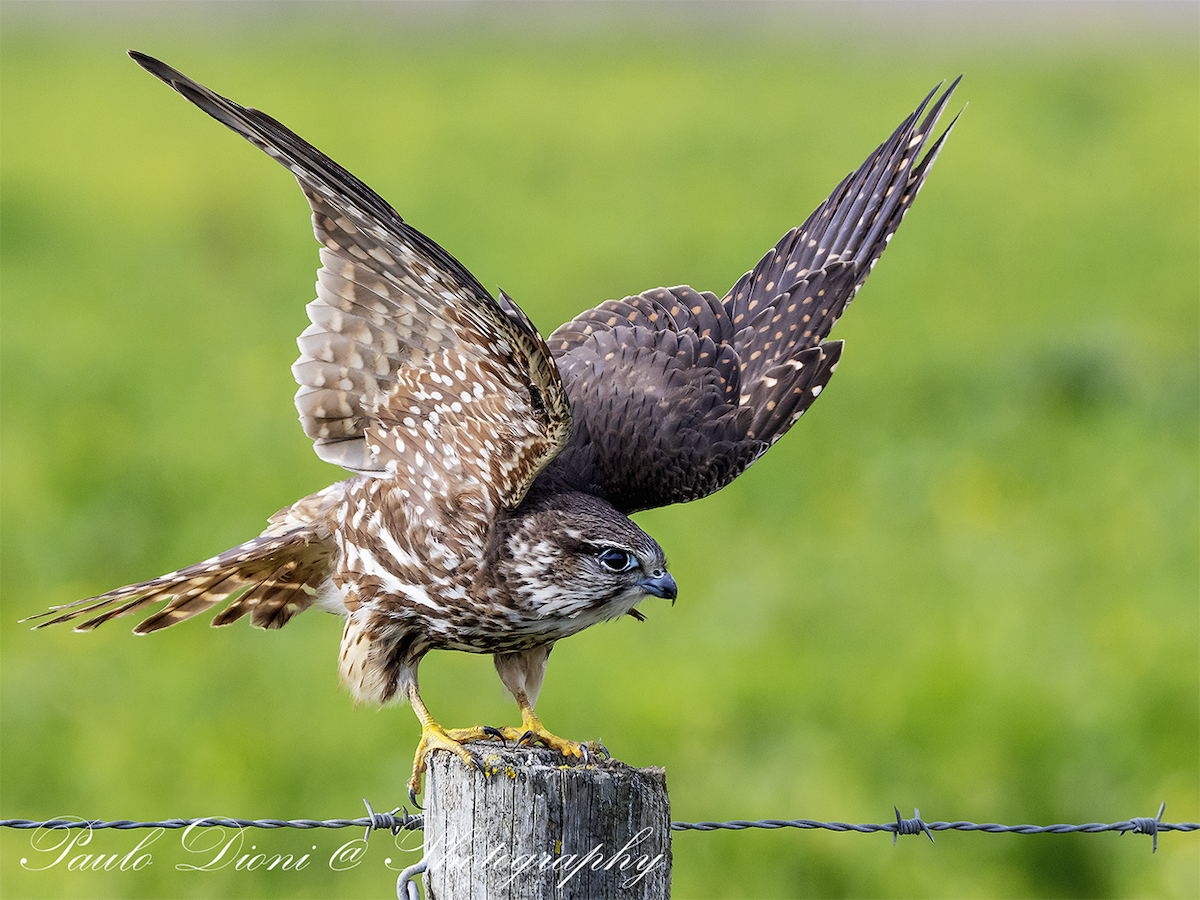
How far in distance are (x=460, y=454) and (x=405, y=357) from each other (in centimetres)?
27

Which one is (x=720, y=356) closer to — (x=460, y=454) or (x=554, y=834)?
(x=460, y=454)

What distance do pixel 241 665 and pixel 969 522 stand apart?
4.09m

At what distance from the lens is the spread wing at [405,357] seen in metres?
2.85

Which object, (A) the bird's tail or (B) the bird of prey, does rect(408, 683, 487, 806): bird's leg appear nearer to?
(B) the bird of prey

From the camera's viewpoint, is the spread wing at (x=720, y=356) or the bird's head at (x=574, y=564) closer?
the bird's head at (x=574, y=564)

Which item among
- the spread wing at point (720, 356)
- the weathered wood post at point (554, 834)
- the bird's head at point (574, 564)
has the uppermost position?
the spread wing at point (720, 356)

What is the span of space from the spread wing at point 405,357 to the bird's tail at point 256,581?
0.22m

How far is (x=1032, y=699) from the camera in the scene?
6.02 metres

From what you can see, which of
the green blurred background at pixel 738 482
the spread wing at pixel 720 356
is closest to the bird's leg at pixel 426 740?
the spread wing at pixel 720 356

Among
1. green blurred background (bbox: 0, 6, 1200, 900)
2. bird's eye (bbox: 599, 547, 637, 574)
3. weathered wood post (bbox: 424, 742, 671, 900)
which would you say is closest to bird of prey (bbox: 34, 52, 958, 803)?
bird's eye (bbox: 599, 547, 637, 574)

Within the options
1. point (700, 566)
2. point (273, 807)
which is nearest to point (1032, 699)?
point (700, 566)

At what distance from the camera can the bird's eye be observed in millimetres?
3203

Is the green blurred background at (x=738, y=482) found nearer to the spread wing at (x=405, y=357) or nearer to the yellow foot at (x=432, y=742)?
the yellow foot at (x=432, y=742)

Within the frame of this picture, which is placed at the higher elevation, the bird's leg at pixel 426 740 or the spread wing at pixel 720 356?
the spread wing at pixel 720 356
